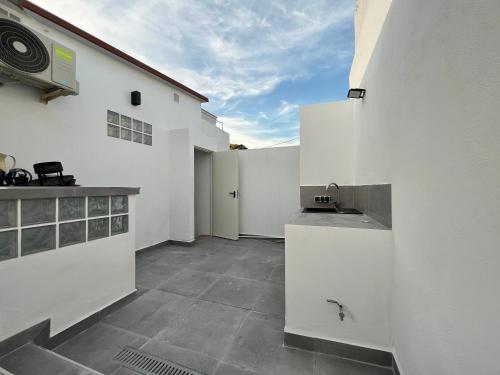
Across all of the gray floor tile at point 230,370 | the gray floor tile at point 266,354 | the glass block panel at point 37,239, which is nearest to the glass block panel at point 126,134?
the glass block panel at point 37,239

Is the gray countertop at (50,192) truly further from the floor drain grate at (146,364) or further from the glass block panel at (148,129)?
the glass block panel at (148,129)

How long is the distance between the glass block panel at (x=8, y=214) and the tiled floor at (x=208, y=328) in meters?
0.96

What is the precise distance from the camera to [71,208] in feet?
5.23

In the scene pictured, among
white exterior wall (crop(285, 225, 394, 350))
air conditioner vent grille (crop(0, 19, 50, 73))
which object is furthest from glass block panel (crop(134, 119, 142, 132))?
white exterior wall (crop(285, 225, 394, 350))

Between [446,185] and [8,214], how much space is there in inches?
92.5

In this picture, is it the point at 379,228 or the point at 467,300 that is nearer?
the point at 467,300

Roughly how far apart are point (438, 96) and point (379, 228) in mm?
843

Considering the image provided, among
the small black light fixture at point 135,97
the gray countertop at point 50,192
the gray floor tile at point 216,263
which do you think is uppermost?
the small black light fixture at point 135,97

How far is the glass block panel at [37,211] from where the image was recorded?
1.32m

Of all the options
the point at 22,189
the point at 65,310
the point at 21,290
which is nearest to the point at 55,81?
the point at 22,189

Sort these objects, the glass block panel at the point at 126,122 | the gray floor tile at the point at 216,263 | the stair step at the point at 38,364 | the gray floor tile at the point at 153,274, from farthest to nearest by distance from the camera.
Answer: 1. the glass block panel at the point at 126,122
2. the gray floor tile at the point at 216,263
3. the gray floor tile at the point at 153,274
4. the stair step at the point at 38,364

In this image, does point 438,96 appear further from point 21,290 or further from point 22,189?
point 21,290

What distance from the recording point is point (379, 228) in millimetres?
1321

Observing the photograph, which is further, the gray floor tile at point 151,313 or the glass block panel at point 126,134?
the glass block panel at point 126,134
